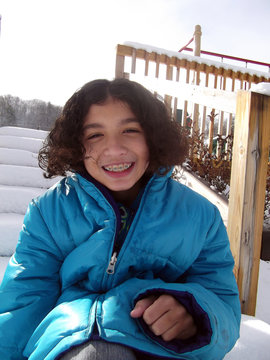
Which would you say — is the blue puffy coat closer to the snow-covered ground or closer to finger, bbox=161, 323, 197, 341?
finger, bbox=161, 323, 197, 341

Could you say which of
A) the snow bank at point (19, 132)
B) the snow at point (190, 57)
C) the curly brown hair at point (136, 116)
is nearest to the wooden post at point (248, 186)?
the curly brown hair at point (136, 116)

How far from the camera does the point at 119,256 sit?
88cm

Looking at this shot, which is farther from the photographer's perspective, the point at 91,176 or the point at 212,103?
the point at 212,103

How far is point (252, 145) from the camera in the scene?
4.31ft

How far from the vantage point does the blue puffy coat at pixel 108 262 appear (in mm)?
761

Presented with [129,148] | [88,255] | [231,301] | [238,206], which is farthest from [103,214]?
[238,206]

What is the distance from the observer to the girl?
2.28 ft

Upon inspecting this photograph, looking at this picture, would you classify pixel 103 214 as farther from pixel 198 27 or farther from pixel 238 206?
pixel 198 27

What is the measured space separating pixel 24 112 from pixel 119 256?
14388 mm

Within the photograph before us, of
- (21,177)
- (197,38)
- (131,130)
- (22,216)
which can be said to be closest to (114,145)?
(131,130)

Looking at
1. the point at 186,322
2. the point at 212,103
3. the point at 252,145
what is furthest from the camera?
the point at 212,103

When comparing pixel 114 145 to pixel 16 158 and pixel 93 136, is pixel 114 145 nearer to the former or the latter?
pixel 93 136

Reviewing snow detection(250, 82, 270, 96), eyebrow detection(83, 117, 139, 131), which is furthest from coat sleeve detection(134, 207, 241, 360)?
snow detection(250, 82, 270, 96)

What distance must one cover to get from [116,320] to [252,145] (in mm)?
1018
